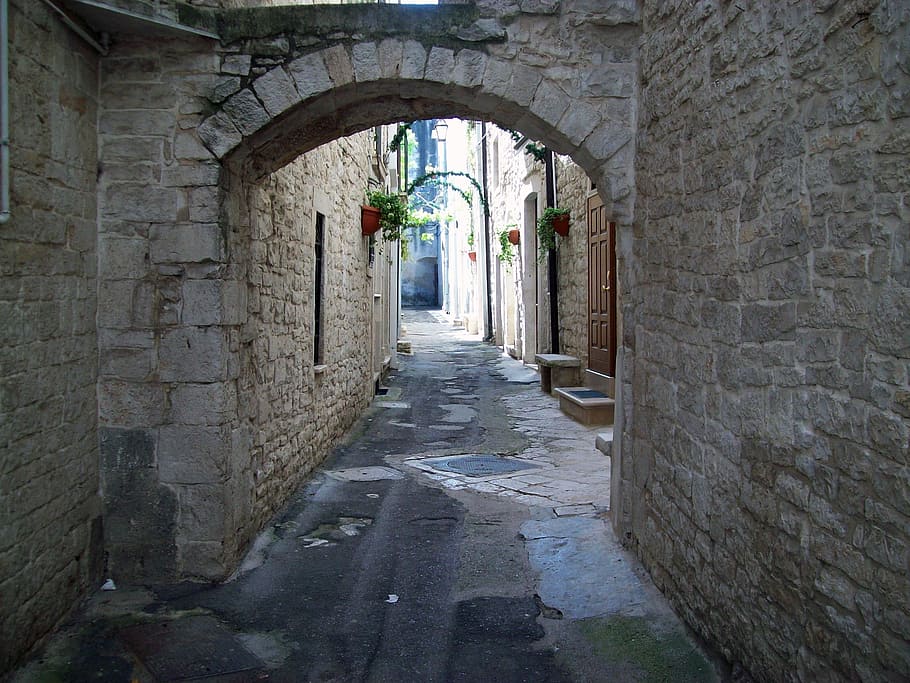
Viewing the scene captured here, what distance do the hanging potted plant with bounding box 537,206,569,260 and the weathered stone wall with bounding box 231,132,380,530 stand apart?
9.66 feet

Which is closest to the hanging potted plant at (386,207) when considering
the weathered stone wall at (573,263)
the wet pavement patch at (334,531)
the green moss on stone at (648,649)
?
the weathered stone wall at (573,263)

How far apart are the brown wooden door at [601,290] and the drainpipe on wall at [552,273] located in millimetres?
1810

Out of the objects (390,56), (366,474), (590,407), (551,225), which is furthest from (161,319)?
(551,225)

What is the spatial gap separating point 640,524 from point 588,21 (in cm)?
279

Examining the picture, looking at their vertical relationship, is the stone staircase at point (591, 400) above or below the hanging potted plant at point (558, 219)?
below

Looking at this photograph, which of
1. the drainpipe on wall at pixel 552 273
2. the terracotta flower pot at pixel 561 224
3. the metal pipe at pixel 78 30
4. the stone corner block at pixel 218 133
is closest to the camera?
the metal pipe at pixel 78 30

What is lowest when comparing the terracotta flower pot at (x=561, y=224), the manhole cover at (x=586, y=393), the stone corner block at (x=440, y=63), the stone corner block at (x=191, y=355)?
the manhole cover at (x=586, y=393)

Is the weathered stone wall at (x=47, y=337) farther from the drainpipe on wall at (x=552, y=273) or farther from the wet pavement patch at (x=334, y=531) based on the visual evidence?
the drainpipe on wall at (x=552, y=273)

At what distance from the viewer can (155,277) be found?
4293mm

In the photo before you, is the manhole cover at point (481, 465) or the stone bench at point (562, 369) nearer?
the manhole cover at point (481, 465)

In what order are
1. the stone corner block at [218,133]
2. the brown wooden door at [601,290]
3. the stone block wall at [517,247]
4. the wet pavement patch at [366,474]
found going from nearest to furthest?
the stone corner block at [218,133]
the wet pavement patch at [366,474]
the brown wooden door at [601,290]
the stone block wall at [517,247]

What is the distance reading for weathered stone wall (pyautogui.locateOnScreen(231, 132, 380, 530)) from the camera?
193 inches

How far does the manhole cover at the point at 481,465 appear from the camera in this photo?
6688 mm

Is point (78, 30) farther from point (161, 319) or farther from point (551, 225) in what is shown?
point (551, 225)
